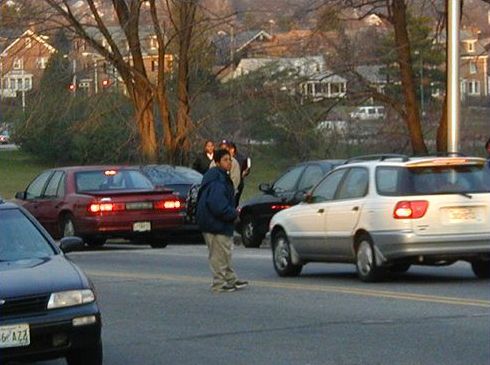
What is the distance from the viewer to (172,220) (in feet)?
83.0

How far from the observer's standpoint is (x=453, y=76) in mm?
25141

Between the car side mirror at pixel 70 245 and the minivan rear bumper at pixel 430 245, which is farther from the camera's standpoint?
the minivan rear bumper at pixel 430 245

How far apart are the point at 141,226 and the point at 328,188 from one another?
7744mm

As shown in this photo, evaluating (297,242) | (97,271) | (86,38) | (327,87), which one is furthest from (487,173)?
(86,38)

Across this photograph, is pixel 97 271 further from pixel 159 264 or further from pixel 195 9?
pixel 195 9

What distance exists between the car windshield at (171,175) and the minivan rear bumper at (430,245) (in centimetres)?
1171

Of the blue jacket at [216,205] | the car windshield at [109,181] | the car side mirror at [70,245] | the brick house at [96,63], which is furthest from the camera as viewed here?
the brick house at [96,63]

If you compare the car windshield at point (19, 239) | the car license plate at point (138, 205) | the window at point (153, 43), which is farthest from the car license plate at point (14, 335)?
the window at point (153, 43)

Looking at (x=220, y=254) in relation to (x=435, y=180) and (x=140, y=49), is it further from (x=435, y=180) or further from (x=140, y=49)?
(x=140, y=49)

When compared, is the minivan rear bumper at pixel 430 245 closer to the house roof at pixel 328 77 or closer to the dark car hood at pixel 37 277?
the dark car hood at pixel 37 277

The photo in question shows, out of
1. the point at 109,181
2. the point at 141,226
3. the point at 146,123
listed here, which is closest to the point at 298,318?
the point at 141,226

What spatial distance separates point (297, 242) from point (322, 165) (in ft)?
21.1

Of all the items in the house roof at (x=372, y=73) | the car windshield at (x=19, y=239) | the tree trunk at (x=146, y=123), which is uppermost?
the house roof at (x=372, y=73)

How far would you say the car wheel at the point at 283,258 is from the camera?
60.4 ft
